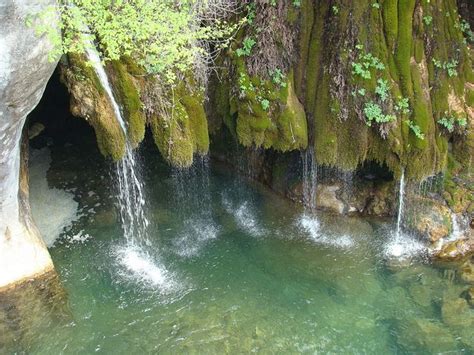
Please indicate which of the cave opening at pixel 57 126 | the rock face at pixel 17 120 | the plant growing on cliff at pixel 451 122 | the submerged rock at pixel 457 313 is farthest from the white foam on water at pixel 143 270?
the plant growing on cliff at pixel 451 122

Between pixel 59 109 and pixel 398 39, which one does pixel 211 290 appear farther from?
pixel 59 109

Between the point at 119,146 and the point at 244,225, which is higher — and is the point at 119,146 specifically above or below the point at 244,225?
above

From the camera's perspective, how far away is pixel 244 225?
11.0m

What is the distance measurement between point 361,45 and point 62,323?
7553 mm

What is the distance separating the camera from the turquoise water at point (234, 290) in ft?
26.4

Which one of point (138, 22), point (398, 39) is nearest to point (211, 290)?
point (138, 22)

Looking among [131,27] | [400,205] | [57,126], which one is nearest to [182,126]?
[131,27]

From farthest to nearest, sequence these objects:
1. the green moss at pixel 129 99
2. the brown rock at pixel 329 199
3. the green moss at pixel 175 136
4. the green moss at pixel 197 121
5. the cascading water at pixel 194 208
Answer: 1. the brown rock at pixel 329 199
2. the cascading water at pixel 194 208
3. the green moss at pixel 197 121
4. the green moss at pixel 175 136
5. the green moss at pixel 129 99

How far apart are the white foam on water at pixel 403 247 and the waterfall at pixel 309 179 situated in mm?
1984

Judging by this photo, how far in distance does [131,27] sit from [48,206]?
6039 millimetres

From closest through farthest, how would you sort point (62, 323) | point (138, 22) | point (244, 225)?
point (138, 22)
point (62, 323)
point (244, 225)

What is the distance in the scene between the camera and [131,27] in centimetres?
696

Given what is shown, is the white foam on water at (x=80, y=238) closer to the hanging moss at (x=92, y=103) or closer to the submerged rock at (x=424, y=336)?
the hanging moss at (x=92, y=103)

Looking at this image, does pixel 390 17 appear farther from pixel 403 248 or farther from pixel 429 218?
pixel 403 248
